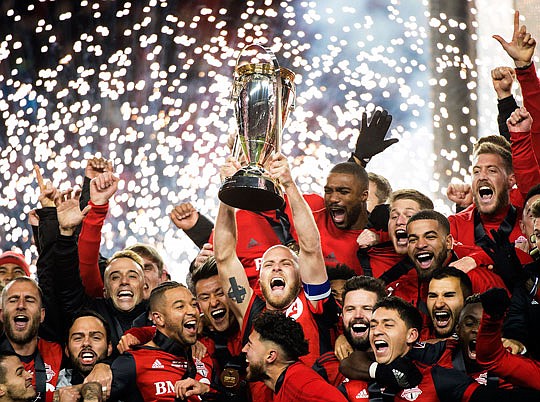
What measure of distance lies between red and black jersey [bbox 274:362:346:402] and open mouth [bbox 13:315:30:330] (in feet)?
3.28

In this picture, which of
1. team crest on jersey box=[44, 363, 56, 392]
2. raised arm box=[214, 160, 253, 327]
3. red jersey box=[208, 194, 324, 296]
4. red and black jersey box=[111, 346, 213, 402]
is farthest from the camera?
red jersey box=[208, 194, 324, 296]

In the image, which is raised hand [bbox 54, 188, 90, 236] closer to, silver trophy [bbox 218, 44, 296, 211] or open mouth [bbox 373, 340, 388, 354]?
silver trophy [bbox 218, 44, 296, 211]

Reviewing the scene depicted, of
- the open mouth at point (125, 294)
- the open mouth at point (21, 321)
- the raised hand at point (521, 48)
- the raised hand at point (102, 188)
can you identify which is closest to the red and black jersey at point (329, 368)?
the open mouth at point (125, 294)

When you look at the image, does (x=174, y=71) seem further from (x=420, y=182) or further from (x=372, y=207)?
(x=372, y=207)

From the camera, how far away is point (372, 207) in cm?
492

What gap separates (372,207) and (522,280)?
1.12 meters

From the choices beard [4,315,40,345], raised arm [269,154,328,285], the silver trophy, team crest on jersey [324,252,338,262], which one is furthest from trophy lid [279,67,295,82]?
beard [4,315,40,345]

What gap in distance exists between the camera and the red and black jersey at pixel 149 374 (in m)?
4.05

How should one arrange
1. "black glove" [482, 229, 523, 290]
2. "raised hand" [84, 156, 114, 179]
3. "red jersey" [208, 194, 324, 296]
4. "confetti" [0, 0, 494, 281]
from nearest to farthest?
"black glove" [482, 229, 523, 290], "red jersey" [208, 194, 324, 296], "raised hand" [84, 156, 114, 179], "confetti" [0, 0, 494, 281]

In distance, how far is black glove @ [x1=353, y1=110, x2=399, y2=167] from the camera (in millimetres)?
5000

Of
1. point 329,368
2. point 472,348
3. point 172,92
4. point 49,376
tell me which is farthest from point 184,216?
point 172,92

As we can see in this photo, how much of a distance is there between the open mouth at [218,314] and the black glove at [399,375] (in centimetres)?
94

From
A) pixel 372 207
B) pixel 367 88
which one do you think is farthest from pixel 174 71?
pixel 372 207

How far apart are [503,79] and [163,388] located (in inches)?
73.8
